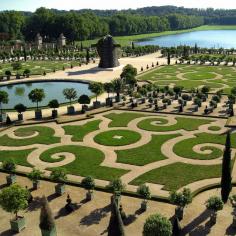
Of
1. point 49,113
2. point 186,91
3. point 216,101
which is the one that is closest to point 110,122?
point 49,113

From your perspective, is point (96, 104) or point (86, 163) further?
point (96, 104)

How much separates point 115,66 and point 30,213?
84220mm

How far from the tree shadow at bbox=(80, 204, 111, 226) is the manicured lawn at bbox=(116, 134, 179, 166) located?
414 inches

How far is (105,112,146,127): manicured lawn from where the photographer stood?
193 ft

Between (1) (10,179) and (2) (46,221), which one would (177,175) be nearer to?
(1) (10,179)

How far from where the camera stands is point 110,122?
60.0m

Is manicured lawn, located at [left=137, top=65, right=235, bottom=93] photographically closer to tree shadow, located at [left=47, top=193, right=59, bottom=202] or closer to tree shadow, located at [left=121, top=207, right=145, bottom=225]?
tree shadow, located at [left=121, top=207, right=145, bottom=225]

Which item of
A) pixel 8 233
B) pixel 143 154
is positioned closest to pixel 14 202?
pixel 8 233

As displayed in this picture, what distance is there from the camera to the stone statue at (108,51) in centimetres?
11212

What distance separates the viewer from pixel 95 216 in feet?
109

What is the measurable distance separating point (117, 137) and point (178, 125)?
34.8 feet

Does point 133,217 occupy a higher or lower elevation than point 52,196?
lower

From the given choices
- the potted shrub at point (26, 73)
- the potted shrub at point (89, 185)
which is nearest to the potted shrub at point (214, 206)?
the potted shrub at point (89, 185)

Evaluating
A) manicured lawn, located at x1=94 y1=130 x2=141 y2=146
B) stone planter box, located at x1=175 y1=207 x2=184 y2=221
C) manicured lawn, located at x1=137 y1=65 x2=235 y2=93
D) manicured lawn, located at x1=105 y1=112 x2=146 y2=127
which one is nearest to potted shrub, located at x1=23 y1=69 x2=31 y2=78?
manicured lawn, located at x1=137 y1=65 x2=235 y2=93
